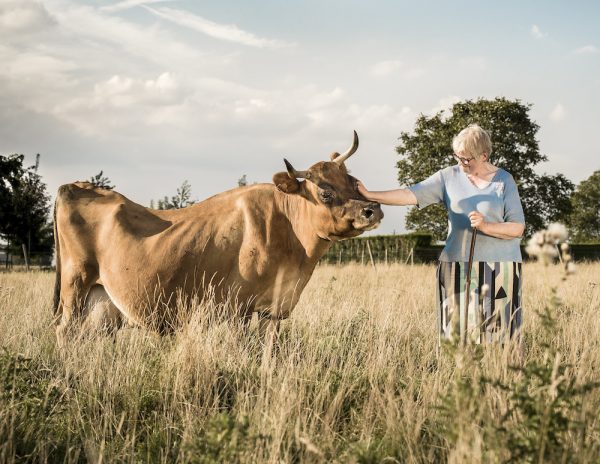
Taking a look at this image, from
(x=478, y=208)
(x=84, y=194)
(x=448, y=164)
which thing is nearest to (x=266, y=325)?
(x=478, y=208)

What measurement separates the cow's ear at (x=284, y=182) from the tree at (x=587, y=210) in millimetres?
59587

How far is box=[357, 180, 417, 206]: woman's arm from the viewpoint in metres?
5.38

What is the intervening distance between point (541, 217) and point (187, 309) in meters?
32.8

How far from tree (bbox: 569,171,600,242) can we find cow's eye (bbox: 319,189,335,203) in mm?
59562

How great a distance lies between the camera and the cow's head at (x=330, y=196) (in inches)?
219

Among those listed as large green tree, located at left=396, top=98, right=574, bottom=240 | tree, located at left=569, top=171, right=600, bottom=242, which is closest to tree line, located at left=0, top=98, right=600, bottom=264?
large green tree, located at left=396, top=98, right=574, bottom=240

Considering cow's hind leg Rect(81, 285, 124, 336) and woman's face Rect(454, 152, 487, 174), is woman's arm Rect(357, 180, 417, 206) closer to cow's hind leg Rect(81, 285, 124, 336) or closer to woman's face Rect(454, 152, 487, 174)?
woman's face Rect(454, 152, 487, 174)

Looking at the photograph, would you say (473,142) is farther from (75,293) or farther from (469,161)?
(75,293)

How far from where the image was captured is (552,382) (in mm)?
2785

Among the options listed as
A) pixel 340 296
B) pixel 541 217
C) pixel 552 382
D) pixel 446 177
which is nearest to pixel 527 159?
pixel 541 217

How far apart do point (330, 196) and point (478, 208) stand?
4.28 feet

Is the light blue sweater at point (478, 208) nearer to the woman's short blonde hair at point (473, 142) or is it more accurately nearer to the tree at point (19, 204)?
the woman's short blonde hair at point (473, 142)

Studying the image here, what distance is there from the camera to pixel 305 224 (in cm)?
593

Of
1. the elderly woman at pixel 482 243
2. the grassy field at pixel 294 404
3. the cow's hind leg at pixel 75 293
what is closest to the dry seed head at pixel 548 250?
the grassy field at pixel 294 404
